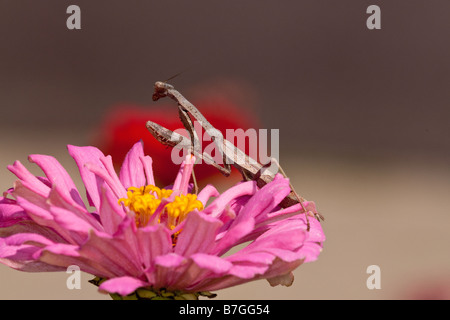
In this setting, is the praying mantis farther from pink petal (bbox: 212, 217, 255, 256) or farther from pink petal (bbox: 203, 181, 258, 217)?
pink petal (bbox: 212, 217, 255, 256)

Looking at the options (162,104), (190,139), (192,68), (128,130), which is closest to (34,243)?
(190,139)

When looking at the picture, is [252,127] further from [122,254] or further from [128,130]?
[122,254]

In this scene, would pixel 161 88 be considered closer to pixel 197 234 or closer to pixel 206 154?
pixel 206 154

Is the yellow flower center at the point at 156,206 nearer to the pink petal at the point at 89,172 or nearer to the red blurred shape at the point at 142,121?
the pink petal at the point at 89,172

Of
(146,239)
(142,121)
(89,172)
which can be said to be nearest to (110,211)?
(146,239)

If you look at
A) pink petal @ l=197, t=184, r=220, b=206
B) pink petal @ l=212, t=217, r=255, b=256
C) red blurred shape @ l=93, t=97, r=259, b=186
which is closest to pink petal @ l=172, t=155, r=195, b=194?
pink petal @ l=197, t=184, r=220, b=206

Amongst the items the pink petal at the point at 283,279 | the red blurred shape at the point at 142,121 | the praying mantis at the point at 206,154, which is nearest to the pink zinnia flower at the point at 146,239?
the pink petal at the point at 283,279

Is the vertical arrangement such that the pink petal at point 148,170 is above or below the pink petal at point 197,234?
above
